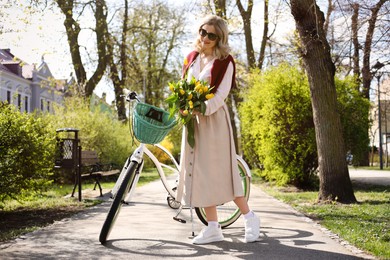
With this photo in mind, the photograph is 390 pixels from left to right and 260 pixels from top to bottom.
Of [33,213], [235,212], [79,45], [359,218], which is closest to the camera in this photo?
[235,212]

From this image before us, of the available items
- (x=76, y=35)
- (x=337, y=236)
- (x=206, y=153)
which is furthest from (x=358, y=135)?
(x=76, y=35)

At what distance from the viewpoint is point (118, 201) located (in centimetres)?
536

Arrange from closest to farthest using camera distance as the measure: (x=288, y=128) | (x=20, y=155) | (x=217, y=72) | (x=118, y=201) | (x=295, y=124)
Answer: (x=118, y=201)
(x=217, y=72)
(x=20, y=155)
(x=295, y=124)
(x=288, y=128)

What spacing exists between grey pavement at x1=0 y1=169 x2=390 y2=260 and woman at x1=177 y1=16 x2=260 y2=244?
0.33 meters

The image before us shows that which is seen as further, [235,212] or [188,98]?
[235,212]

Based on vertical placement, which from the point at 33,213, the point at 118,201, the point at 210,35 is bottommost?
the point at 33,213

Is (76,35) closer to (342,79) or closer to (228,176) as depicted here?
(342,79)

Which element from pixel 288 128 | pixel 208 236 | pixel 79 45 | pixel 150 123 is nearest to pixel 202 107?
pixel 150 123

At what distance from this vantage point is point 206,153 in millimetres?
5695

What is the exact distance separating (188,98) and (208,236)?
1483mm

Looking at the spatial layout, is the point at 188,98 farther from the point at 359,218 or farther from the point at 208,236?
the point at 359,218

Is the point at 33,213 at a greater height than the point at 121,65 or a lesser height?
lesser

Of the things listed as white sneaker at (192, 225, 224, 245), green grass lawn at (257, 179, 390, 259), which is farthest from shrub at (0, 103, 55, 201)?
green grass lawn at (257, 179, 390, 259)

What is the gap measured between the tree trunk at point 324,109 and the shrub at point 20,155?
16.1 feet
